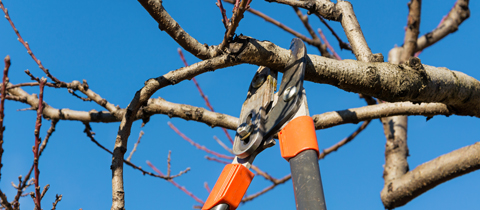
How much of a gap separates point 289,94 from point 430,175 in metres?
1.57

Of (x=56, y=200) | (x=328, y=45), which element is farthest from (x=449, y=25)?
(x=56, y=200)

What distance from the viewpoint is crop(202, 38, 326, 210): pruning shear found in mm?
1149

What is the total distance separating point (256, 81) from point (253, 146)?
13.6 inches

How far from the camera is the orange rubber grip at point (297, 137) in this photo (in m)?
1.21

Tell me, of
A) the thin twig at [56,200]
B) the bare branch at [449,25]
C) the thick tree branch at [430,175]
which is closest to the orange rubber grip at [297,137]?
the thin twig at [56,200]

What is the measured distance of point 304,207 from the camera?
1.09 m

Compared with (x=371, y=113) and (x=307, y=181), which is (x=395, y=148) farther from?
(x=307, y=181)

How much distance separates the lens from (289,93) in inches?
53.7

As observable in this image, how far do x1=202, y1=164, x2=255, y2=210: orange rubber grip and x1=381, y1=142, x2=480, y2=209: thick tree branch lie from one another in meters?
1.57

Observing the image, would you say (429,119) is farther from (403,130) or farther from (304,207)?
(304,207)

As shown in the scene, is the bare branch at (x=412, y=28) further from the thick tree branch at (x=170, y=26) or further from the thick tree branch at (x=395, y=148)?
the thick tree branch at (x=170, y=26)

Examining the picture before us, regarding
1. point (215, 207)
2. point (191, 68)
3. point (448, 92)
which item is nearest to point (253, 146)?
point (215, 207)

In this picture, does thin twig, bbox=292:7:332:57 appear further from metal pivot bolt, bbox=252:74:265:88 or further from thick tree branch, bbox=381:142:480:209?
metal pivot bolt, bbox=252:74:265:88

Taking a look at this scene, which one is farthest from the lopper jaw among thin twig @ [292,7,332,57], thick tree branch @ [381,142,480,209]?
thin twig @ [292,7,332,57]
